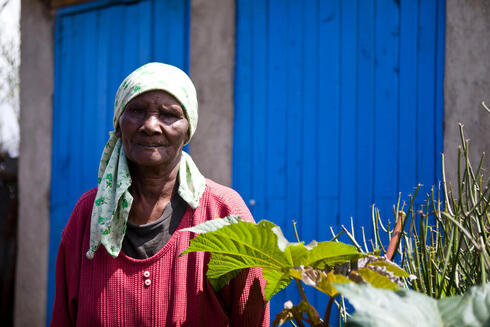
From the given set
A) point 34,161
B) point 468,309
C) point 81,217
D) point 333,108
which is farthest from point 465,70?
point 34,161

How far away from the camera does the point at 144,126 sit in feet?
5.84

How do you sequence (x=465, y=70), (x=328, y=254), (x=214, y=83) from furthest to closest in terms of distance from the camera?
(x=214, y=83)
(x=465, y=70)
(x=328, y=254)

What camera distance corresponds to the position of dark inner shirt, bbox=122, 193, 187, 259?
183 cm

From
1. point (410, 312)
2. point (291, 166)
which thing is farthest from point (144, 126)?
point (291, 166)

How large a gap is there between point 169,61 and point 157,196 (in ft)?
8.13

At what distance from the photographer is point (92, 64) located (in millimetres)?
4562

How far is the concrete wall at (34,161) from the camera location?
4.80 meters

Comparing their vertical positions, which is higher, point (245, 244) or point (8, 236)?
point (245, 244)

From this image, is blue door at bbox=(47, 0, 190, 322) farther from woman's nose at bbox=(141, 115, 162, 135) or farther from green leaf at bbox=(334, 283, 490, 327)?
green leaf at bbox=(334, 283, 490, 327)

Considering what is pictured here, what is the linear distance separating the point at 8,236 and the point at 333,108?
152 inches

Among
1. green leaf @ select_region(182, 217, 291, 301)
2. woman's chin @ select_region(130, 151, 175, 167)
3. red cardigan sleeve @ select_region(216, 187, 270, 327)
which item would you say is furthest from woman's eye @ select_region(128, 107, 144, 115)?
green leaf @ select_region(182, 217, 291, 301)

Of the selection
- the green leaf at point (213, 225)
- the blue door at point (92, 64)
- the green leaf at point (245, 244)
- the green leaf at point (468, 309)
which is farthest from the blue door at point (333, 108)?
the green leaf at point (468, 309)

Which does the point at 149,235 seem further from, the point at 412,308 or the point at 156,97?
the point at 412,308

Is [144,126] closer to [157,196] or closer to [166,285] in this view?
[157,196]
